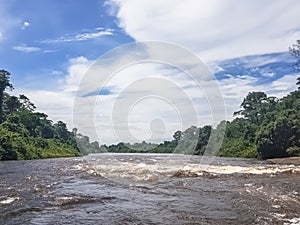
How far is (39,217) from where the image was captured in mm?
10062

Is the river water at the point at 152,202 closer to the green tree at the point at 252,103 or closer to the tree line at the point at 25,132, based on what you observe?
the tree line at the point at 25,132

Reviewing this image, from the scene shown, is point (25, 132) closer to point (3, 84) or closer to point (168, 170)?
point (3, 84)

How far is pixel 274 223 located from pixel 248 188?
6.46 meters

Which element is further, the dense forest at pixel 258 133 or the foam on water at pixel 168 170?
the dense forest at pixel 258 133

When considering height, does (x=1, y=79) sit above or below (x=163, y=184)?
above

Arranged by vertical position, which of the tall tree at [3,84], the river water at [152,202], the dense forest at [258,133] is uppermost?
the tall tree at [3,84]

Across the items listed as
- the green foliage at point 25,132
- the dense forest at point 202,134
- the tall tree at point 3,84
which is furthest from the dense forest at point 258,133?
the tall tree at point 3,84

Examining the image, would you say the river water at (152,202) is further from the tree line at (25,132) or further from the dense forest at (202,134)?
the tree line at (25,132)

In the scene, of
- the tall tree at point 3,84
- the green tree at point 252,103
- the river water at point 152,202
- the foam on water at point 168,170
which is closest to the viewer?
the river water at point 152,202

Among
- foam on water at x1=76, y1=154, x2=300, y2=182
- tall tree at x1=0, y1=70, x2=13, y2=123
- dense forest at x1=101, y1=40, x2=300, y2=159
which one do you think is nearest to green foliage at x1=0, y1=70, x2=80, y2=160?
tall tree at x1=0, y1=70, x2=13, y2=123

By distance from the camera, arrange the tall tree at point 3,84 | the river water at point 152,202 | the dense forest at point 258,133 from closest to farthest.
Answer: the river water at point 152,202, the dense forest at point 258,133, the tall tree at point 3,84

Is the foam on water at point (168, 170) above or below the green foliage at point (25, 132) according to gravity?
below

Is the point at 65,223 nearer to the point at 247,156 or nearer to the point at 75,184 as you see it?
the point at 75,184

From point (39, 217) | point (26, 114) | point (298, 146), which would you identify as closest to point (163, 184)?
point (39, 217)
